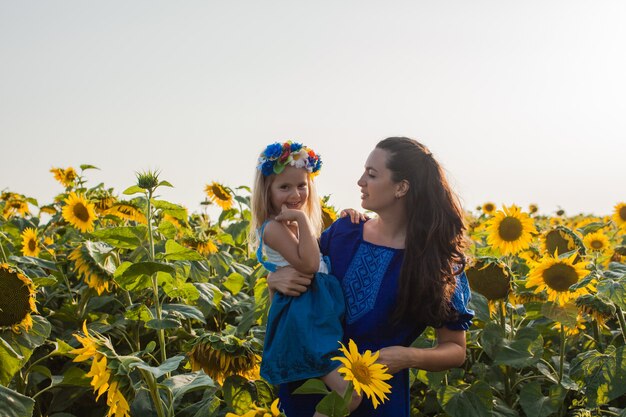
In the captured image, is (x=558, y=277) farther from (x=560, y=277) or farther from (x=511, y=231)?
(x=511, y=231)

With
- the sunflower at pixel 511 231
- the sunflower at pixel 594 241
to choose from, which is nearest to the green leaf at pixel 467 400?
the sunflower at pixel 511 231

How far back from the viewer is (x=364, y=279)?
229 centimetres

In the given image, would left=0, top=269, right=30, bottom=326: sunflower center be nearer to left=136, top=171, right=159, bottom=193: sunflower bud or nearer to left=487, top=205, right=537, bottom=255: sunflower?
left=136, top=171, right=159, bottom=193: sunflower bud

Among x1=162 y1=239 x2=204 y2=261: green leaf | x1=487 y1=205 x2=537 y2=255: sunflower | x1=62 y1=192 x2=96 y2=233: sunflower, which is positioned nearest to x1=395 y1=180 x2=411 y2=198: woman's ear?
x1=162 y1=239 x2=204 y2=261: green leaf

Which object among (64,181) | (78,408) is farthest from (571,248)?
(64,181)

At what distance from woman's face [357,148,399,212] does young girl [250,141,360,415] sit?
21 cm

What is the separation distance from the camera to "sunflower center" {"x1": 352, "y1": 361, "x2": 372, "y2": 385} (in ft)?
5.16

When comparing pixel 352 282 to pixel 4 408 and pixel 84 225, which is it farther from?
pixel 84 225

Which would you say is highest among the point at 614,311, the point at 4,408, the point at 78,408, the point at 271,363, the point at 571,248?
the point at 571,248

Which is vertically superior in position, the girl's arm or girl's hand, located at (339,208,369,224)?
girl's hand, located at (339,208,369,224)

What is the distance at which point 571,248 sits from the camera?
3.57m

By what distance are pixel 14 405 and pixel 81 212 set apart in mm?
2173

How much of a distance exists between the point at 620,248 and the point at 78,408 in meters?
3.10

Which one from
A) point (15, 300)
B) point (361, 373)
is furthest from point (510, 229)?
point (15, 300)
